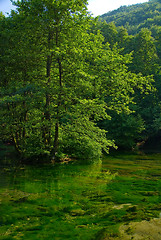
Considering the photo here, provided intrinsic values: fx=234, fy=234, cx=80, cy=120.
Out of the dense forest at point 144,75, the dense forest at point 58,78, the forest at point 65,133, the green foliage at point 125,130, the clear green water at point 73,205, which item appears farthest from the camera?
the dense forest at point 144,75

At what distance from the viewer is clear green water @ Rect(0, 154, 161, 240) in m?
5.30

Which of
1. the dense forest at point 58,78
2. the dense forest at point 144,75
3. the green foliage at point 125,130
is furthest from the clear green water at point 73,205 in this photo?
the dense forest at point 144,75

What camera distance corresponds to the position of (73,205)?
728 cm

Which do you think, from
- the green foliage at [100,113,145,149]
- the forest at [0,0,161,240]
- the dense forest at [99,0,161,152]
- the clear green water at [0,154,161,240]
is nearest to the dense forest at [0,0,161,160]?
the forest at [0,0,161,240]

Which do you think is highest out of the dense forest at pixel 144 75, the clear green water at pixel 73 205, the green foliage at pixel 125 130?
the dense forest at pixel 144 75

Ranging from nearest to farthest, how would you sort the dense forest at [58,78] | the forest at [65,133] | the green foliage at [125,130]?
1. the forest at [65,133]
2. the dense forest at [58,78]
3. the green foliage at [125,130]

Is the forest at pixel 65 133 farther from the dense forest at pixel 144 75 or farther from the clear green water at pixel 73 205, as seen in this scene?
the dense forest at pixel 144 75

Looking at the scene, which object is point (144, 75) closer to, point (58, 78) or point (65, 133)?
point (58, 78)

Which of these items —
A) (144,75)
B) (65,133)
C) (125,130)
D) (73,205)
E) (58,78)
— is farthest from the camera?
(144,75)

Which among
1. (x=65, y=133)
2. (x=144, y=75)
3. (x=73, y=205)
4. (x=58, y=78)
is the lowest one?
(x=73, y=205)

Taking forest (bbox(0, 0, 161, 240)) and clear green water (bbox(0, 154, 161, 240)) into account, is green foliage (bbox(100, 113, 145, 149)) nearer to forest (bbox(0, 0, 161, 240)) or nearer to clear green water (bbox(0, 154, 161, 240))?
forest (bbox(0, 0, 161, 240))

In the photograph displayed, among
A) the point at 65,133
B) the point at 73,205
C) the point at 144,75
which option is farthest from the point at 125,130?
the point at 73,205

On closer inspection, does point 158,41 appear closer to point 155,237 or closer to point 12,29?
point 12,29

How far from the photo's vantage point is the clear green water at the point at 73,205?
5301 mm
